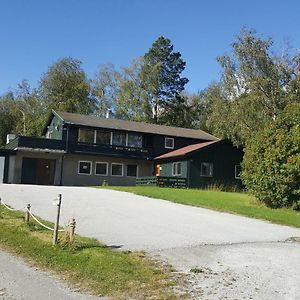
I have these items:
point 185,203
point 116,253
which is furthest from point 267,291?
point 185,203

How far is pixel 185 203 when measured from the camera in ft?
71.2

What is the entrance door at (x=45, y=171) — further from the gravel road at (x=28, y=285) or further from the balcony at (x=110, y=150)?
the gravel road at (x=28, y=285)

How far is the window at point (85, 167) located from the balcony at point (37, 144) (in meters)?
2.72

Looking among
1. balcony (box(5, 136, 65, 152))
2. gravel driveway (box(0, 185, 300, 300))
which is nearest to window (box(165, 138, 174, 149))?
balcony (box(5, 136, 65, 152))

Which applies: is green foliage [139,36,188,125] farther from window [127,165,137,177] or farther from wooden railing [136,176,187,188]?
wooden railing [136,176,187,188]

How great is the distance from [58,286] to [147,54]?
6349 centimetres

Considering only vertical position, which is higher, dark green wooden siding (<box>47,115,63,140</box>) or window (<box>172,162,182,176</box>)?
dark green wooden siding (<box>47,115,63,140</box>)

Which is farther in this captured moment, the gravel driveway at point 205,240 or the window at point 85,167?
the window at point 85,167

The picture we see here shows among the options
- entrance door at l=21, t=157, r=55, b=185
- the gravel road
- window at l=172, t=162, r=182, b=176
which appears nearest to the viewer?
the gravel road

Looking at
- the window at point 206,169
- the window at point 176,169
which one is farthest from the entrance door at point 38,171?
the window at point 206,169

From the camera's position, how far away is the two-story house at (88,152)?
4038cm

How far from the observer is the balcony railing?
128 ft

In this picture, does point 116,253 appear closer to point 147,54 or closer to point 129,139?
point 129,139

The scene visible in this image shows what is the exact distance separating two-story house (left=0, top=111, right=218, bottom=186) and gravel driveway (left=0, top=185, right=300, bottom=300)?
19.9m
